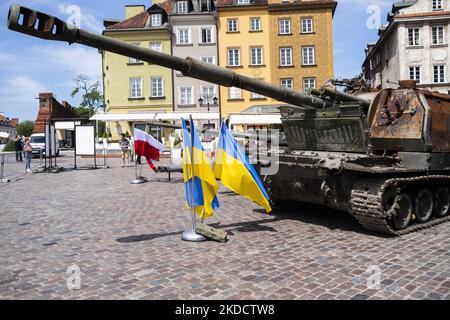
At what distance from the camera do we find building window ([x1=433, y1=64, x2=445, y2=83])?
36.8 m

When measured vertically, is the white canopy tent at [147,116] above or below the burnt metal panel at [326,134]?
above

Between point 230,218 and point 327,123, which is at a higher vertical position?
point 327,123

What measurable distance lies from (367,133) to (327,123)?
823 mm

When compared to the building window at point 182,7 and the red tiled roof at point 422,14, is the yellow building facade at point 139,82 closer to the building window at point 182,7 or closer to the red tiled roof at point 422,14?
the building window at point 182,7

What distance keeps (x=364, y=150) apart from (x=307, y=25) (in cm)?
3350

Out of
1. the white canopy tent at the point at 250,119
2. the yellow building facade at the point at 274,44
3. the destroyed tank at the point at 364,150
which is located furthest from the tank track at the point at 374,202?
the yellow building facade at the point at 274,44

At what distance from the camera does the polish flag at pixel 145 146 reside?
48.7 ft

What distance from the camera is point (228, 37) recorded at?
38.9 metres

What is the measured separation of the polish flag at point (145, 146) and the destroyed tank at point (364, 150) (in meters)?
7.15

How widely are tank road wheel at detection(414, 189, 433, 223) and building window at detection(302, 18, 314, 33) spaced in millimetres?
33024

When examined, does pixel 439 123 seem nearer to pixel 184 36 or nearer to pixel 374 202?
pixel 374 202

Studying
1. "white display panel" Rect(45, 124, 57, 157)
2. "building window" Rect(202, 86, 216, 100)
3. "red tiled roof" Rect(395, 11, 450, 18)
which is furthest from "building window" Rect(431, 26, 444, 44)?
"white display panel" Rect(45, 124, 57, 157)
